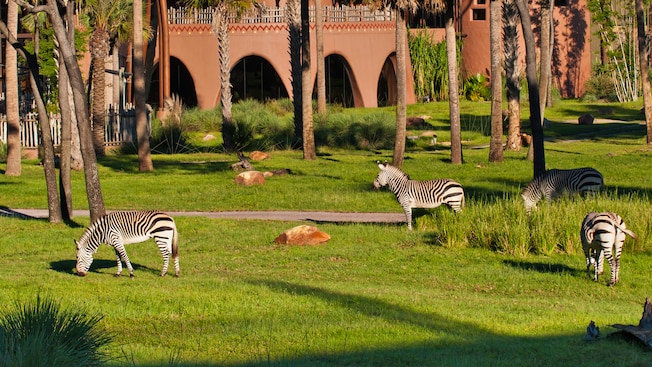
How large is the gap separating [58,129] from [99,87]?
2.77 m

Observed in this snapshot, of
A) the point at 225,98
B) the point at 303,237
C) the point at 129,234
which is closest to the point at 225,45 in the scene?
the point at 225,98

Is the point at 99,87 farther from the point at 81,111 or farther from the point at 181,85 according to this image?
the point at 181,85

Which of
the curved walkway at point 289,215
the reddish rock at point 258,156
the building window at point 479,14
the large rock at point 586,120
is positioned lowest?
the curved walkway at point 289,215

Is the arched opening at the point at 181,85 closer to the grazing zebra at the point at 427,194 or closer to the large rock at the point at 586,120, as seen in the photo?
the large rock at the point at 586,120

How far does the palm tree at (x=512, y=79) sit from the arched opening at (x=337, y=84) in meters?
22.0

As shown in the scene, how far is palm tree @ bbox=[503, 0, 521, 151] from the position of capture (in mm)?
39094

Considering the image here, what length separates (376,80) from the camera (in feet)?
199

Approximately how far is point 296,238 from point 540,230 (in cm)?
469

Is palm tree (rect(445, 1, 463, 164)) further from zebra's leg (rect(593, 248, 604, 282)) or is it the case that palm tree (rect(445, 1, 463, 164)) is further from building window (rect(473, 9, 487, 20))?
building window (rect(473, 9, 487, 20))

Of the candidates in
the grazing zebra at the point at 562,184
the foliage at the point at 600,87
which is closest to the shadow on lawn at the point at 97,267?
the grazing zebra at the point at 562,184

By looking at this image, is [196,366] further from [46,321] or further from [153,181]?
[153,181]

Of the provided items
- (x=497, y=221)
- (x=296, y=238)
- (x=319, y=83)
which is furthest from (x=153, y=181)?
(x=319, y=83)

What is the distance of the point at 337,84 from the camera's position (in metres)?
62.7

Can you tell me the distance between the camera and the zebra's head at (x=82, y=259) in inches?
675
